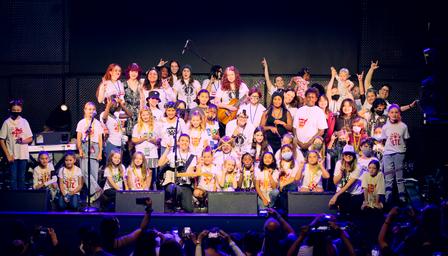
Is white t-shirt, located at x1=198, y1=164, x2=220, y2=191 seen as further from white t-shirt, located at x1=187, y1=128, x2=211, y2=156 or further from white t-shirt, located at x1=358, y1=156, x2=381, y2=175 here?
white t-shirt, located at x1=358, y1=156, x2=381, y2=175

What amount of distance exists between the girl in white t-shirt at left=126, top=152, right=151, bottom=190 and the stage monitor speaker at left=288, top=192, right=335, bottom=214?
2.74 m

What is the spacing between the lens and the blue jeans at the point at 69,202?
1145cm

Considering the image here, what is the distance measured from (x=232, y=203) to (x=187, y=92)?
13.6ft

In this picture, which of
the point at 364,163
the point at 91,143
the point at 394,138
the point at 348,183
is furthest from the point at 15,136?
the point at 394,138

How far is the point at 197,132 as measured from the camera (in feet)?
40.3

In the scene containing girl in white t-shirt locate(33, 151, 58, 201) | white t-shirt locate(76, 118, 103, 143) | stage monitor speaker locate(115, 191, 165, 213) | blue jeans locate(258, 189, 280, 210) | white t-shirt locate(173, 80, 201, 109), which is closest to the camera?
stage monitor speaker locate(115, 191, 165, 213)

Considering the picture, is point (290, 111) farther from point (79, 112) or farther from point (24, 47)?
point (24, 47)

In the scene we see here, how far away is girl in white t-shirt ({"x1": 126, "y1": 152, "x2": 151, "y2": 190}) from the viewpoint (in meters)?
11.7

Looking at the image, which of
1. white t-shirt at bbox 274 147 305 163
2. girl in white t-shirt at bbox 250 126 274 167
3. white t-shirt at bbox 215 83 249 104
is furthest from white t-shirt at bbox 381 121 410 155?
white t-shirt at bbox 215 83 249 104

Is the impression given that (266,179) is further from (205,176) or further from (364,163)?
(364,163)

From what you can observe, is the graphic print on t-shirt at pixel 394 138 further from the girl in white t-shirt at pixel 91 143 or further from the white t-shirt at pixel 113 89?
the girl in white t-shirt at pixel 91 143

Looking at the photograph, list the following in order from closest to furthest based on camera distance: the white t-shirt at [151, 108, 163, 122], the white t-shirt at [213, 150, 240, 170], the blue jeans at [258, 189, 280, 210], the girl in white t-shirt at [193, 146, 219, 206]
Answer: the blue jeans at [258, 189, 280, 210]
the girl in white t-shirt at [193, 146, 219, 206]
the white t-shirt at [213, 150, 240, 170]
the white t-shirt at [151, 108, 163, 122]

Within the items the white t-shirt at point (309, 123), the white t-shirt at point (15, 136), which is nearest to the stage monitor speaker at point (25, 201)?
the white t-shirt at point (15, 136)

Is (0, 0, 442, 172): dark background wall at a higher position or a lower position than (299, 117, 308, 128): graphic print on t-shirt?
higher
